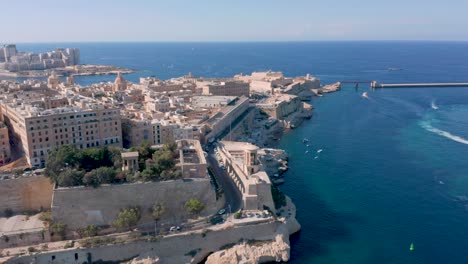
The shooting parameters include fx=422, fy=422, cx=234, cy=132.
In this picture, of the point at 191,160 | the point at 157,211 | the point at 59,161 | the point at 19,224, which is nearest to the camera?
the point at 19,224

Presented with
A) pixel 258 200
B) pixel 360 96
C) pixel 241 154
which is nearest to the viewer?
pixel 258 200

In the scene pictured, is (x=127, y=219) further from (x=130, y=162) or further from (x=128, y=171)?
(x=130, y=162)

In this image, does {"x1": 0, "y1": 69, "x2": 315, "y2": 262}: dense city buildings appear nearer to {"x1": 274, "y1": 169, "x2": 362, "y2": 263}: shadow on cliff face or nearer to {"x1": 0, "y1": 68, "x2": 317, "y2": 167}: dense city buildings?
{"x1": 0, "y1": 68, "x2": 317, "y2": 167}: dense city buildings

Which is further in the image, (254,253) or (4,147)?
(4,147)

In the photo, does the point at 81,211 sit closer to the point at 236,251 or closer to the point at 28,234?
the point at 28,234

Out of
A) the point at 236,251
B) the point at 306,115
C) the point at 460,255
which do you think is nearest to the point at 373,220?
the point at 460,255

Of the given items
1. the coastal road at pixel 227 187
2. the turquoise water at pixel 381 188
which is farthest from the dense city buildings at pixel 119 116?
the turquoise water at pixel 381 188

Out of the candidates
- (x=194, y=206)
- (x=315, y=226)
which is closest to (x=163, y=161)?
(x=194, y=206)

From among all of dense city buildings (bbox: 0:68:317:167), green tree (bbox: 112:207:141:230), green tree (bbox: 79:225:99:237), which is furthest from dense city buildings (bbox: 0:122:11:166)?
green tree (bbox: 112:207:141:230)
